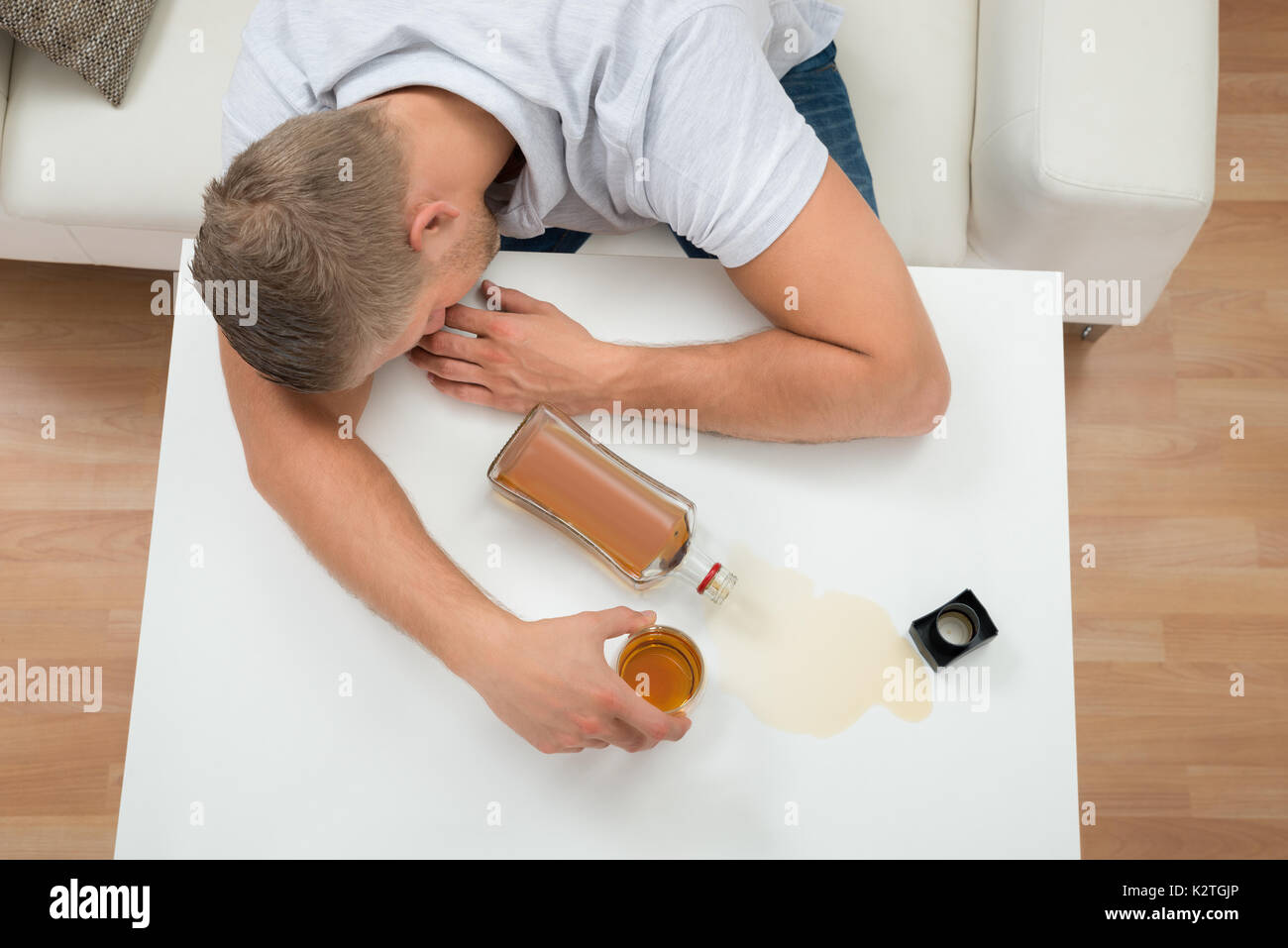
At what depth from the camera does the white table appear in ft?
2.83

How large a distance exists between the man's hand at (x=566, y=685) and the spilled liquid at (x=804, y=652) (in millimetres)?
86

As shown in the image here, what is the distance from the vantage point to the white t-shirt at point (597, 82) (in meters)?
0.86

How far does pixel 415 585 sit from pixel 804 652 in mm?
363

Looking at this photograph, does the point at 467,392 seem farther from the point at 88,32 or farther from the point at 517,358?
the point at 88,32

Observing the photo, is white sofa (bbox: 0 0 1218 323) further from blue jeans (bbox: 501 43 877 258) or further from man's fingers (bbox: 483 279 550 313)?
man's fingers (bbox: 483 279 550 313)

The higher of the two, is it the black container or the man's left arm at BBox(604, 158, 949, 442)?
the man's left arm at BBox(604, 158, 949, 442)

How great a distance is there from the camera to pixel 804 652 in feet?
2.95

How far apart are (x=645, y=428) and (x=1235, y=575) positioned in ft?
3.95

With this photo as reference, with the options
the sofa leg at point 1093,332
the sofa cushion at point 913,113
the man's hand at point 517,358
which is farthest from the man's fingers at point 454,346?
the sofa leg at point 1093,332

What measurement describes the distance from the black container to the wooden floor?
2.75 feet

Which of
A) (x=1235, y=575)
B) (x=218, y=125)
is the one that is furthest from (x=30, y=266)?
(x=1235, y=575)

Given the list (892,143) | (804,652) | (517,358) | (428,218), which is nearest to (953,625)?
(804,652)

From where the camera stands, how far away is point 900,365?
0.90 metres

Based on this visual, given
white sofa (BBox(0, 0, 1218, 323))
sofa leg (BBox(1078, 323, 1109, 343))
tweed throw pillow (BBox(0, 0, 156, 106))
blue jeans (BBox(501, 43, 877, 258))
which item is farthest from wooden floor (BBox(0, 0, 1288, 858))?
blue jeans (BBox(501, 43, 877, 258))
